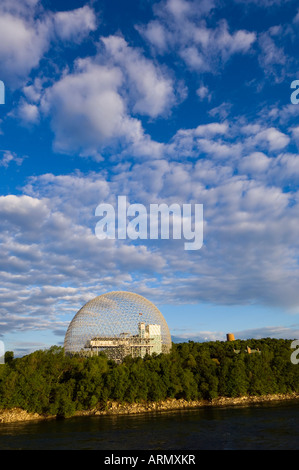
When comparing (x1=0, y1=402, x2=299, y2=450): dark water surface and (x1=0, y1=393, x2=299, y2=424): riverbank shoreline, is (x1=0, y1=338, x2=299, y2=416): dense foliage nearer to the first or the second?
(x1=0, y1=393, x2=299, y2=424): riverbank shoreline

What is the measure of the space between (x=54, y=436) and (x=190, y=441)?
1094 centimetres

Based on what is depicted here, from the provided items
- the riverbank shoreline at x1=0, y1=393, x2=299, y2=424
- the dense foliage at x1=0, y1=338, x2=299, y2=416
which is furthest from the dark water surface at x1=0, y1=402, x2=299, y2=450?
the dense foliage at x1=0, y1=338, x2=299, y2=416

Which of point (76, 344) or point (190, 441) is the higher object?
point (76, 344)

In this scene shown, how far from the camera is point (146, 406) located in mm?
44188

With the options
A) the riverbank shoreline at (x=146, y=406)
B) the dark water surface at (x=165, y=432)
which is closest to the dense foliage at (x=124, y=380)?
the riverbank shoreline at (x=146, y=406)

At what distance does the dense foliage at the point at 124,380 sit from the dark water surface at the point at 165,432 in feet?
12.1

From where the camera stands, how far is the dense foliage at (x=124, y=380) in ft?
132

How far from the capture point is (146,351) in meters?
55.2

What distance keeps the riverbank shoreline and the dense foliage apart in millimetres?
619

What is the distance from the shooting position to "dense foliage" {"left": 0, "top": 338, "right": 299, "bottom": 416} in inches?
1590
